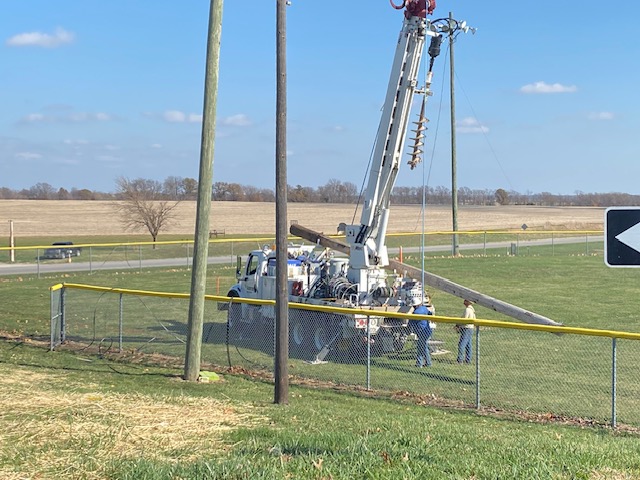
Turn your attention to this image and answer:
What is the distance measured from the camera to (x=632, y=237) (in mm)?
5723

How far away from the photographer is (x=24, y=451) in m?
7.71

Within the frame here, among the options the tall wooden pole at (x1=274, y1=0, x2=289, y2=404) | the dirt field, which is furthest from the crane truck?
the dirt field

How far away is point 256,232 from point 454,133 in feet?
105

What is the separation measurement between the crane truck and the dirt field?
158ft

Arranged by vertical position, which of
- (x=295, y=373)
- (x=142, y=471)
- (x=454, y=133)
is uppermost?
(x=454, y=133)

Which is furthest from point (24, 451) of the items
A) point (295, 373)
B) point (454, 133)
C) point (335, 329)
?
point (454, 133)

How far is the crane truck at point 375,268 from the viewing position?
54.5 feet

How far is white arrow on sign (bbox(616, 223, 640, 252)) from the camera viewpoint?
5.70 meters

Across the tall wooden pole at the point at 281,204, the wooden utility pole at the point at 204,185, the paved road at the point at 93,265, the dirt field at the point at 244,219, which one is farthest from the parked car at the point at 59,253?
the tall wooden pole at the point at 281,204

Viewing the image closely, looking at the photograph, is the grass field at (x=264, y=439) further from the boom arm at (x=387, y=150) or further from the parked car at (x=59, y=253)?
the parked car at (x=59, y=253)

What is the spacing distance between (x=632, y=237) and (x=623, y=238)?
0.06 m

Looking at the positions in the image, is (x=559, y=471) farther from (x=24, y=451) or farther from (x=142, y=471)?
(x=24, y=451)

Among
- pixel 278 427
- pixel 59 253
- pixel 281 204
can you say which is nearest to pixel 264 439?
pixel 278 427

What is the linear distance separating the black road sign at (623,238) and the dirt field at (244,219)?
60880mm
